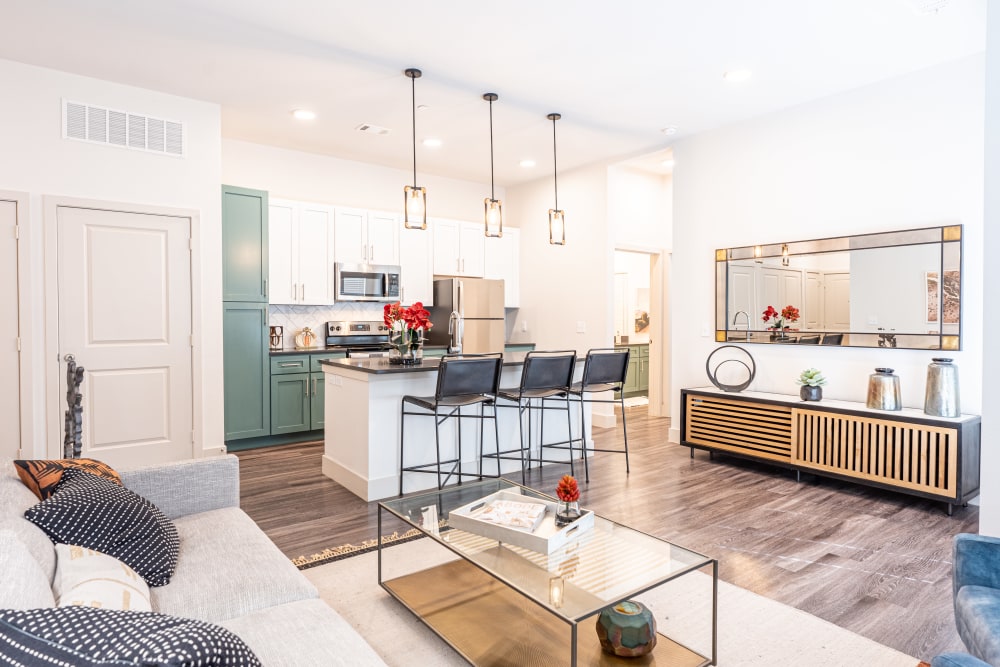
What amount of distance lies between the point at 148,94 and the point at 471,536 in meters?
4.11

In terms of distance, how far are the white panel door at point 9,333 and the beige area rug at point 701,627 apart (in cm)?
266

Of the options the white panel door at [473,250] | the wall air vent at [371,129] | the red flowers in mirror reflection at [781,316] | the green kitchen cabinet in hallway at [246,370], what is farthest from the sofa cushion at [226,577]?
the white panel door at [473,250]

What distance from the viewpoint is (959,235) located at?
375 cm

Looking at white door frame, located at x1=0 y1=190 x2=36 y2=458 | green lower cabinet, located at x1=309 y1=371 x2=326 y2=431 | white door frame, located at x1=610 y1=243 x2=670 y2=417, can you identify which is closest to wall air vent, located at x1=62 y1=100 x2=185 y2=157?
white door frame, located at x1=0 y1=190 x2=36 y2=458

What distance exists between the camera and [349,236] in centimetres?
598

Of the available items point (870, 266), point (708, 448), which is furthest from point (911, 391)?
point (708, 448)

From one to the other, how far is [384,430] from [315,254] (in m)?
2.60

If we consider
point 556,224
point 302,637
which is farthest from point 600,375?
point 302,637

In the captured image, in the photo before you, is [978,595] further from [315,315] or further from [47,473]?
[315,315]

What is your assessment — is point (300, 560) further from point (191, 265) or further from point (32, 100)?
point (32, 100)

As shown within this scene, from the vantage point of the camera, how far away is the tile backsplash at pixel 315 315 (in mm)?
5898

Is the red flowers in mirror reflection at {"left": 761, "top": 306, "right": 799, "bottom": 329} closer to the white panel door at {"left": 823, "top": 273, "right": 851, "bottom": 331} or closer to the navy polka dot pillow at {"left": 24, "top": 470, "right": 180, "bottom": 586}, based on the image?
the white panel door at {"left": 823, "top": 273, "right": 851, "bottom": 331}

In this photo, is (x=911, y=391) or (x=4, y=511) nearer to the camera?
(x=4, y=511)

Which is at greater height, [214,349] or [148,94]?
[148,94]
